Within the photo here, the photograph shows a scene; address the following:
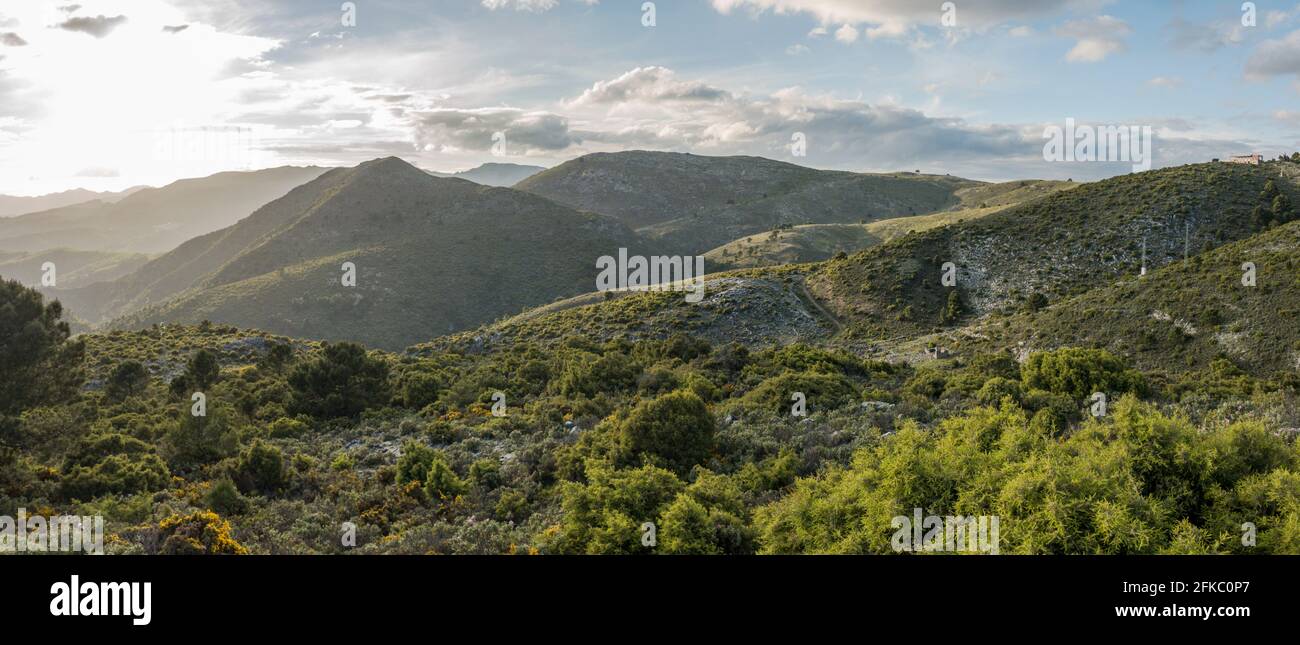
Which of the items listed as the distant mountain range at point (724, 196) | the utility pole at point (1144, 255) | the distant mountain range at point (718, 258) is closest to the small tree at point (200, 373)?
the distant mountain range at point (718, 258)

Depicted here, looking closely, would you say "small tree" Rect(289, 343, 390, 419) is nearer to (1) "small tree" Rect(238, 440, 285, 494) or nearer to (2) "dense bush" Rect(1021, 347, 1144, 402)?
(1) "small tree" Rect(238, 440, 285, 494)

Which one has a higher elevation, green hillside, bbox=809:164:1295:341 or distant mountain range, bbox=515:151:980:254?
distant mountain range, bbox=515:151:980:254

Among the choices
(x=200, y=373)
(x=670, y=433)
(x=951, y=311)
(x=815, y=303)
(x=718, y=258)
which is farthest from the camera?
(x=718, y=258)

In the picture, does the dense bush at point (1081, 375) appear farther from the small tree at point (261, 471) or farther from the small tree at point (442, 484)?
the small tree at point (261, 471)

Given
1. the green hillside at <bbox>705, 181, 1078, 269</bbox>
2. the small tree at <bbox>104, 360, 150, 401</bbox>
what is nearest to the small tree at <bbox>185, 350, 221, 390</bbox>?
the small tree at <bbox>104, 360, 150, 401</bbox>

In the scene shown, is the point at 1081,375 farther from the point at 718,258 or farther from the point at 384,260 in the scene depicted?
the point at 384,260

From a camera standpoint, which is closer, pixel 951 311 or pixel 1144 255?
pixel 951 311

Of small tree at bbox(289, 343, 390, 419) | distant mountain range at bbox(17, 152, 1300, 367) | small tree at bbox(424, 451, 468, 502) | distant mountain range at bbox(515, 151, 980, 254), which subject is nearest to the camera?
small tree at bbox(424, 451, 468, 502)

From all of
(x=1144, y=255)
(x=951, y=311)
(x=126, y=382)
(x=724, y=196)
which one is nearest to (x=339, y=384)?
(x=126, y=382)

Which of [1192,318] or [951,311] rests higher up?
[951,311]

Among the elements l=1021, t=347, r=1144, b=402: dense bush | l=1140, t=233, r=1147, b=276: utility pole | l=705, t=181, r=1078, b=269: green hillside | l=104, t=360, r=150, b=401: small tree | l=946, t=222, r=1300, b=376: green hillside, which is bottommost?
l=104, t=360, r=150, b=401: small tree
